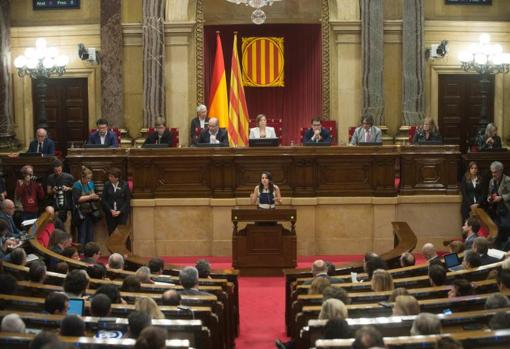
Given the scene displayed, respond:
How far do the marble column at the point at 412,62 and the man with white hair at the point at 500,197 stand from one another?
4.28 metres

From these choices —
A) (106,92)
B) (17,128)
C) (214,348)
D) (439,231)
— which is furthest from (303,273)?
(17,128)

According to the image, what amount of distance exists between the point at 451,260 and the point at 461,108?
9501 millimetres

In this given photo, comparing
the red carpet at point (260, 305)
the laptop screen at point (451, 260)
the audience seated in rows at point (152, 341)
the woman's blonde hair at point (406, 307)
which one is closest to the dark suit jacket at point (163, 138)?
the red carpet at point (260, 305)

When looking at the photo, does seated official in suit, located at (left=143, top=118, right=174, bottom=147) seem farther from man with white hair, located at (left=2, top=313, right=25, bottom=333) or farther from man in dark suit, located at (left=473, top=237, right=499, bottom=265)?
man with white hair, located at (left=2, top=313, right=25, bottom=333)

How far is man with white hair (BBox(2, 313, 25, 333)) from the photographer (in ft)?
20.6

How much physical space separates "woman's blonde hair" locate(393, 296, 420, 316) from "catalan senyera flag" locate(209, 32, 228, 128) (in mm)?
10772

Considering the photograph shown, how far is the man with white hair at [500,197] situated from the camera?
1333 centimetres

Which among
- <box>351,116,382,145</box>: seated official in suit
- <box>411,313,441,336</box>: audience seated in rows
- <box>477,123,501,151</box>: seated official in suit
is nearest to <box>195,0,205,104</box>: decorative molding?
<box>351,116,382,145</box>: seated official in suit

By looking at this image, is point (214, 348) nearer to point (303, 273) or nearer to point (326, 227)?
point (303, 273)

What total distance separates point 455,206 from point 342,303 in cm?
754

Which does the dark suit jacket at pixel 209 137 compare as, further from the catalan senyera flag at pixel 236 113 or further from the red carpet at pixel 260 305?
the catalan senyera flag at pixel 236 113

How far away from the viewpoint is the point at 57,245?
10.8m

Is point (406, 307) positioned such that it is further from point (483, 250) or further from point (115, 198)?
point (115, 198)

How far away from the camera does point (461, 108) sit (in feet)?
61.3
